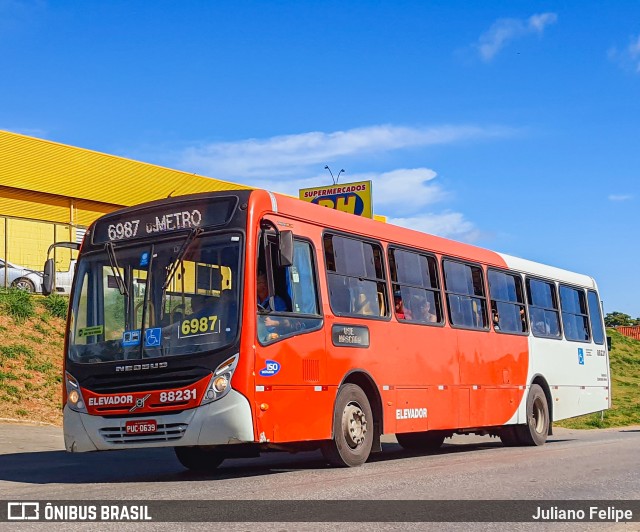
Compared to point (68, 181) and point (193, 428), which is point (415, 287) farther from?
point (68, 181)

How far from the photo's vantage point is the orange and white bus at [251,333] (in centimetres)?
1084

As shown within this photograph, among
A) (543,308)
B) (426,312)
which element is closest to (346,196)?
(543,308)

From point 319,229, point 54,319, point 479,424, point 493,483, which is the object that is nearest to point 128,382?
point 319,229

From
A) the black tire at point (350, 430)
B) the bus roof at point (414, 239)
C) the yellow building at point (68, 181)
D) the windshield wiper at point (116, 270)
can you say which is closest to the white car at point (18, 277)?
the yellow building at point (68, 181)

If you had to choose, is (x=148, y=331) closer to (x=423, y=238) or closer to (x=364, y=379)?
(x=364, y=379)

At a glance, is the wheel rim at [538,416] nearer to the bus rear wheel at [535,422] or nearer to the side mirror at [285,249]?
the bus rear wheel at [535,422]

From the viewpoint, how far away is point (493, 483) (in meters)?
10.4

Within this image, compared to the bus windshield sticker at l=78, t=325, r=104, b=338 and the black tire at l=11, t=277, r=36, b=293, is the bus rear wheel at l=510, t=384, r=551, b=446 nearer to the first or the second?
the bus windshield sticker at l=78, t=325, r=104, b=338

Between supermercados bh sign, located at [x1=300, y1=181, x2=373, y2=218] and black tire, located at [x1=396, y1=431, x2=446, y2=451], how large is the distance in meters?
25.3

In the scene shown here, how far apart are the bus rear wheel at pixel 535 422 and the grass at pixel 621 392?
11535 millimetres

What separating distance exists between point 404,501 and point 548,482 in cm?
240

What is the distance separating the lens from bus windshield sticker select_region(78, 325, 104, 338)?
38.2ft

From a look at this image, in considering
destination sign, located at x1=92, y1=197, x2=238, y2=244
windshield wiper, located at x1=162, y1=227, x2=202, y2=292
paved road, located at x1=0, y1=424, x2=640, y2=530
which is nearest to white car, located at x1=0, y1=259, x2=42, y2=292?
paved road, located at x1=0, y1=424, x2=640, y2=530

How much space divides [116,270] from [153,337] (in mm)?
1208
